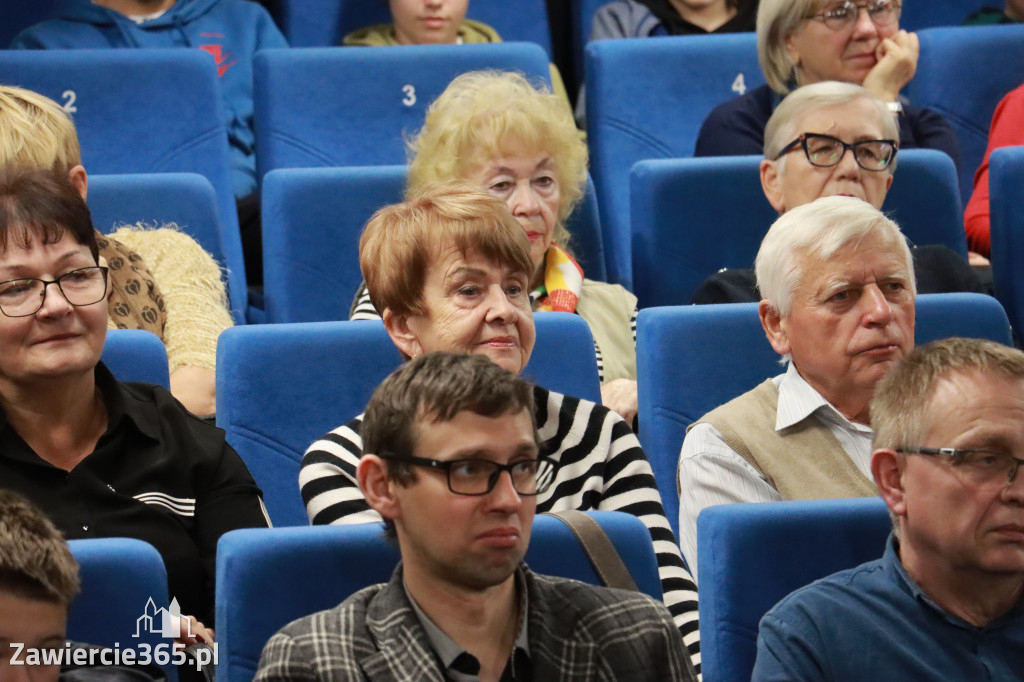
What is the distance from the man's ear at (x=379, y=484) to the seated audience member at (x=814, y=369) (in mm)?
552

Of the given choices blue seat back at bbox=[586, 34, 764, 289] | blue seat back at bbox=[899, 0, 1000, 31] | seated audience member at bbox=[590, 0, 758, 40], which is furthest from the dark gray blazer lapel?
blue seat back at bbox=[899, 0, 1000, 31]

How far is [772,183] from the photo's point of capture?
7.73ft

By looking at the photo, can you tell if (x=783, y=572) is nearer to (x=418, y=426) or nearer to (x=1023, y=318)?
(x=418, y=426)

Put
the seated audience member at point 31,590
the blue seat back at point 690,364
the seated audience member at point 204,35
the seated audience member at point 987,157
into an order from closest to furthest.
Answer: the seated audience member at point 31,590 < the blue seat back at point 690,364 < the seated audience member at point 987,157 < the seated audience member at point 204,35

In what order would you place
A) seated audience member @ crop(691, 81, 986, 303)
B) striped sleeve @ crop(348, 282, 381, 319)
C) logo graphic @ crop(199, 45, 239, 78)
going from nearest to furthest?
striped sleeve @ crop(348, 282, 381, 319), seated audience member @ crop(691, 81, 986, 303), logo graphic @ crop(199, 45, 239, 78)

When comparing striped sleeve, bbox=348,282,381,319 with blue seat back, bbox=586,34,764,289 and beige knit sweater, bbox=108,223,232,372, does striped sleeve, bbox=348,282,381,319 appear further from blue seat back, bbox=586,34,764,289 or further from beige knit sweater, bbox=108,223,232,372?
blue seat back, bbox=586,34,764,289

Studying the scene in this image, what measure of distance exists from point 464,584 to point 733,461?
570mm

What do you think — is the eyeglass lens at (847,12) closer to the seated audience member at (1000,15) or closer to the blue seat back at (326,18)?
the seated audience member at (1000,15)

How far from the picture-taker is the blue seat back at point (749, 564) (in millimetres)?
1348

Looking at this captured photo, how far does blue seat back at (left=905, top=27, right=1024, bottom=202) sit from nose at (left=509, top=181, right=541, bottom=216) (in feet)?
3.84

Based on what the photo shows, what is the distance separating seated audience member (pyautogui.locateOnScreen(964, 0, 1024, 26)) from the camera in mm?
3277

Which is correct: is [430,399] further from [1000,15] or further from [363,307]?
[1000,15]

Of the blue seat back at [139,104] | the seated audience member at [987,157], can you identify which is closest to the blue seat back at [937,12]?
the seated audience member at [987,157]

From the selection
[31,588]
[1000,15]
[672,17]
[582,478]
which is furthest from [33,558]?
[1000,15]
